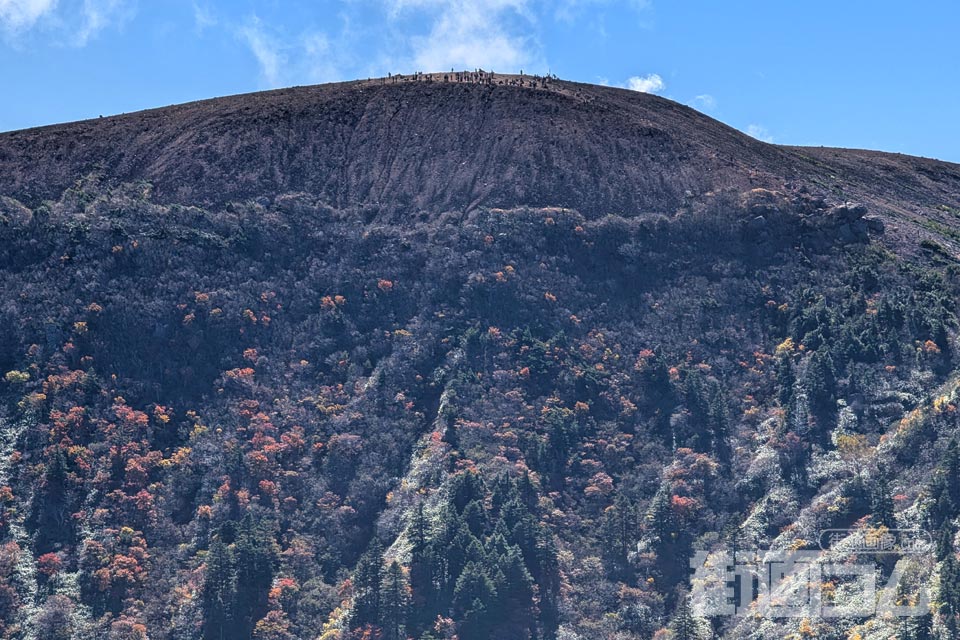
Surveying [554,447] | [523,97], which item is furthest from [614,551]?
[523,97]

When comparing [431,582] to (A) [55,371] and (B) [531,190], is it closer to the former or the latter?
(A) [55,371]

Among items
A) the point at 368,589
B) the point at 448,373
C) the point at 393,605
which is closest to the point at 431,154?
the point at 448,373

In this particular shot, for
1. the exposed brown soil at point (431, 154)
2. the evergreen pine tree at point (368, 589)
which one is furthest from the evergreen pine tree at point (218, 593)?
the exposed brown soil at point (431, 154)

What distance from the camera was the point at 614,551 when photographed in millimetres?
86062

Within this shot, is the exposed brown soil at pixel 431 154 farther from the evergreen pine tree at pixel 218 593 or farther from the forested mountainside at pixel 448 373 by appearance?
the evergreen pine tree at pixel 218 593

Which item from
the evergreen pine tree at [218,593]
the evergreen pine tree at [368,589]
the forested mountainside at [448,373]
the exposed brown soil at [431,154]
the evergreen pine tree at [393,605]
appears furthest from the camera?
the exposed brown soil at [431,154]

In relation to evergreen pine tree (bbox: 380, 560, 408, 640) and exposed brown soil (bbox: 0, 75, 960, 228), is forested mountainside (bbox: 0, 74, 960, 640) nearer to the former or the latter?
evergreen pine tree (bbox: 380, 560, 408, 640)

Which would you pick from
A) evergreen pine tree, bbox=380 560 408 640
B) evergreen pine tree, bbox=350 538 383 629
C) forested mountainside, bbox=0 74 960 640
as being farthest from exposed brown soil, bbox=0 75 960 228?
evergreen pine tree, bbox=380 560 408 640

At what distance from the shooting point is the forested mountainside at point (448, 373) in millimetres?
81375

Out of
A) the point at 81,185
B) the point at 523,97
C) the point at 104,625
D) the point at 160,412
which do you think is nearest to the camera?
the point at 104,625

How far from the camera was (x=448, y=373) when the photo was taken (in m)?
99.0

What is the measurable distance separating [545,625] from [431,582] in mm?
8973

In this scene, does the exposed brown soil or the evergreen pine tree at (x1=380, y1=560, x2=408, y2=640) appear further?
the exposed brown soil

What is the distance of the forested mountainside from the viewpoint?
3204 inches
